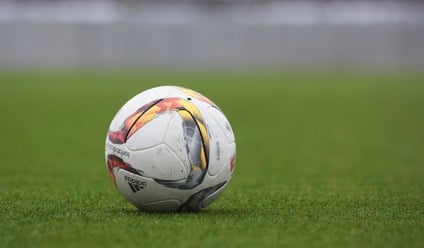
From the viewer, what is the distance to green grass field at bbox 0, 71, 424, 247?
496 centimetres

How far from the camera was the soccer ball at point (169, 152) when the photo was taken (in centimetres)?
543

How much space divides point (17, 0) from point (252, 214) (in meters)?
38.3

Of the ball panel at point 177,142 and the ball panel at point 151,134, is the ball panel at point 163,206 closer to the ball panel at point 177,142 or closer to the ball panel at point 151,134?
the ball panel at point 177,142

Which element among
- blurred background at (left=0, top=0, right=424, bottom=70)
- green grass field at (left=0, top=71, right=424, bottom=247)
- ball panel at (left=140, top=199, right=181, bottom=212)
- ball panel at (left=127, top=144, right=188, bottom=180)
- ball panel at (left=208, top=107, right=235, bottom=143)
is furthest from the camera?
blurred background at (left=0, top=0, right=424, bottom=70)

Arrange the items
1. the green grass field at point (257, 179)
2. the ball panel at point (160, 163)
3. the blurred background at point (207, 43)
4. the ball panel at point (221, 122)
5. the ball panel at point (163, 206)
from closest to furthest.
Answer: the green grass field at point (257, 179), the ball panel at point (160, 163), the ball panel at point (163, 206), the ball panel at point (221, 122), the blurred background at point (207, 43)

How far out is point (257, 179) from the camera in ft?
27.6

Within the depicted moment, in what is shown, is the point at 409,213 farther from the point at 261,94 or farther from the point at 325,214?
the point at 261,94

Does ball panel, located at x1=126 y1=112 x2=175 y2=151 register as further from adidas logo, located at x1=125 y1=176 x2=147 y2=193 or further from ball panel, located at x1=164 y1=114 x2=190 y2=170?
adidas logo, located at x1=125 y1=176 x2=147 y2=193

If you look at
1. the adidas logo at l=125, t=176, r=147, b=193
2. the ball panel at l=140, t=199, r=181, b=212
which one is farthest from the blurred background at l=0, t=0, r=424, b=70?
the adidas logo at l=125, t=176, r=147, b=193

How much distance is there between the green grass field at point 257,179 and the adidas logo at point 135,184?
0.19 m

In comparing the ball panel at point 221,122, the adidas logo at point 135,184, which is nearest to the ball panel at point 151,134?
the adidas logo at point 135,184

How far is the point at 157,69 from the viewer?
35.7 meters

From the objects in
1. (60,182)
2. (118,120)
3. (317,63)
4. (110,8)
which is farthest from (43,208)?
(110,8)

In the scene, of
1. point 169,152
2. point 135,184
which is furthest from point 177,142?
point 135,184
